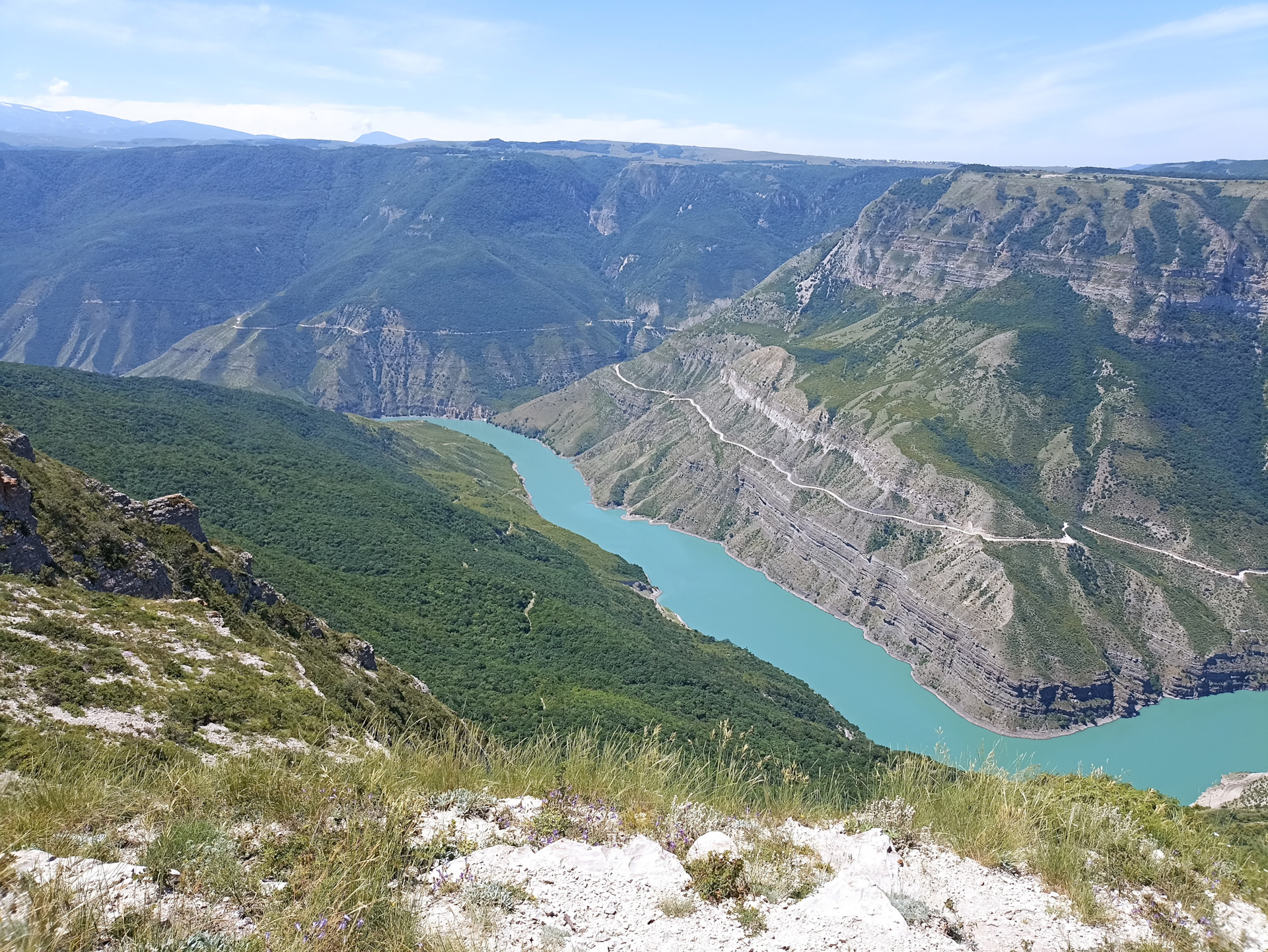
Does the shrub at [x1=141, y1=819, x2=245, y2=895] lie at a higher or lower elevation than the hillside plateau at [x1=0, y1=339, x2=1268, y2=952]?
higher

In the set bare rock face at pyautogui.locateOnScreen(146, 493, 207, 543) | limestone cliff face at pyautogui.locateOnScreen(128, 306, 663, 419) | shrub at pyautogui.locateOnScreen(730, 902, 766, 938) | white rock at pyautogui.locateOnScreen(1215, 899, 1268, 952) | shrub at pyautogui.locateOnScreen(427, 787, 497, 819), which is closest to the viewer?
shrub at pyautogui.locateOnScreen(730, 902, 766, 938)

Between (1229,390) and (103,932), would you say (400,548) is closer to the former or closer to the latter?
(103,932)

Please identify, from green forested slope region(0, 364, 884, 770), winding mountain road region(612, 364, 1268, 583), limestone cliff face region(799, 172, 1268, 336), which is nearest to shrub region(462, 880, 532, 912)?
green forested slope region(0, 364, 884, 770)

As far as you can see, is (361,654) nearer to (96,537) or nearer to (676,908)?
(96,537)

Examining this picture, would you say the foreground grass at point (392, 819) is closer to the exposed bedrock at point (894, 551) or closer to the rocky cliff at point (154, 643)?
the rocky cliff at point (154, 643)

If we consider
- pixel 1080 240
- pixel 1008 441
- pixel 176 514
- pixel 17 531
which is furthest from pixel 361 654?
pixel 1080 240

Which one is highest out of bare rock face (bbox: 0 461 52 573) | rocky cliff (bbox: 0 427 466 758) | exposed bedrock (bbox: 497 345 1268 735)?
bare rock face (bbox: 0 461 52 573)

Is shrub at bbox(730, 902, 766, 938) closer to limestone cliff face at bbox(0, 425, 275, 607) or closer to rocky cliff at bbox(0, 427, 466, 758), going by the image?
rocky cliff at bbox(0, 427, 466, 758)
